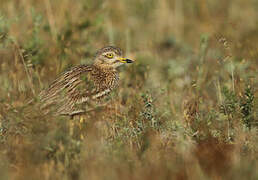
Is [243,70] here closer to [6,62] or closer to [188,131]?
[188,131]

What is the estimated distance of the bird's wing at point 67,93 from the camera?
234 inches

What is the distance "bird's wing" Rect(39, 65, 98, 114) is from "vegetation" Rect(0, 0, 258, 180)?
206 millimetres

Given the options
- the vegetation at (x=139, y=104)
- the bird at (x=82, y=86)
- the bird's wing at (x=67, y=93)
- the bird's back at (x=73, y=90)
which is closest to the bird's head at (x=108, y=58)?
the bird at (x=82, y=86)

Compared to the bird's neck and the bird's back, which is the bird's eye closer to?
the bird's neck

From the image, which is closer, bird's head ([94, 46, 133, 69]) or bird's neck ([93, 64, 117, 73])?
bird's neck ([93, 64, 117, 73])

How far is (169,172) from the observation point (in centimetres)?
446

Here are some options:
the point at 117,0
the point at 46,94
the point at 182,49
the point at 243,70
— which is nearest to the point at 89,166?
the point at 46,94

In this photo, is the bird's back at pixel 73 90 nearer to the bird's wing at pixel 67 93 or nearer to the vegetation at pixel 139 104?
the bird's wing at pixel 67 93

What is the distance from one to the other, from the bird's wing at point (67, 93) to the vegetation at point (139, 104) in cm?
21

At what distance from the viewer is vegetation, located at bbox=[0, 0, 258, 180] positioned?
4.67 metres

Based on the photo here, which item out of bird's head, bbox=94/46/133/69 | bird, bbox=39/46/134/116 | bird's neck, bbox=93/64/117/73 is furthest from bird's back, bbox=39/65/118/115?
bird's head, bbox=94/46/133/69

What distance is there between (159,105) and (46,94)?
63.6 inches

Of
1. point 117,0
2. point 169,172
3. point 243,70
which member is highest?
point 117,0

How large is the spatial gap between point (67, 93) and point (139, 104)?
994mm
